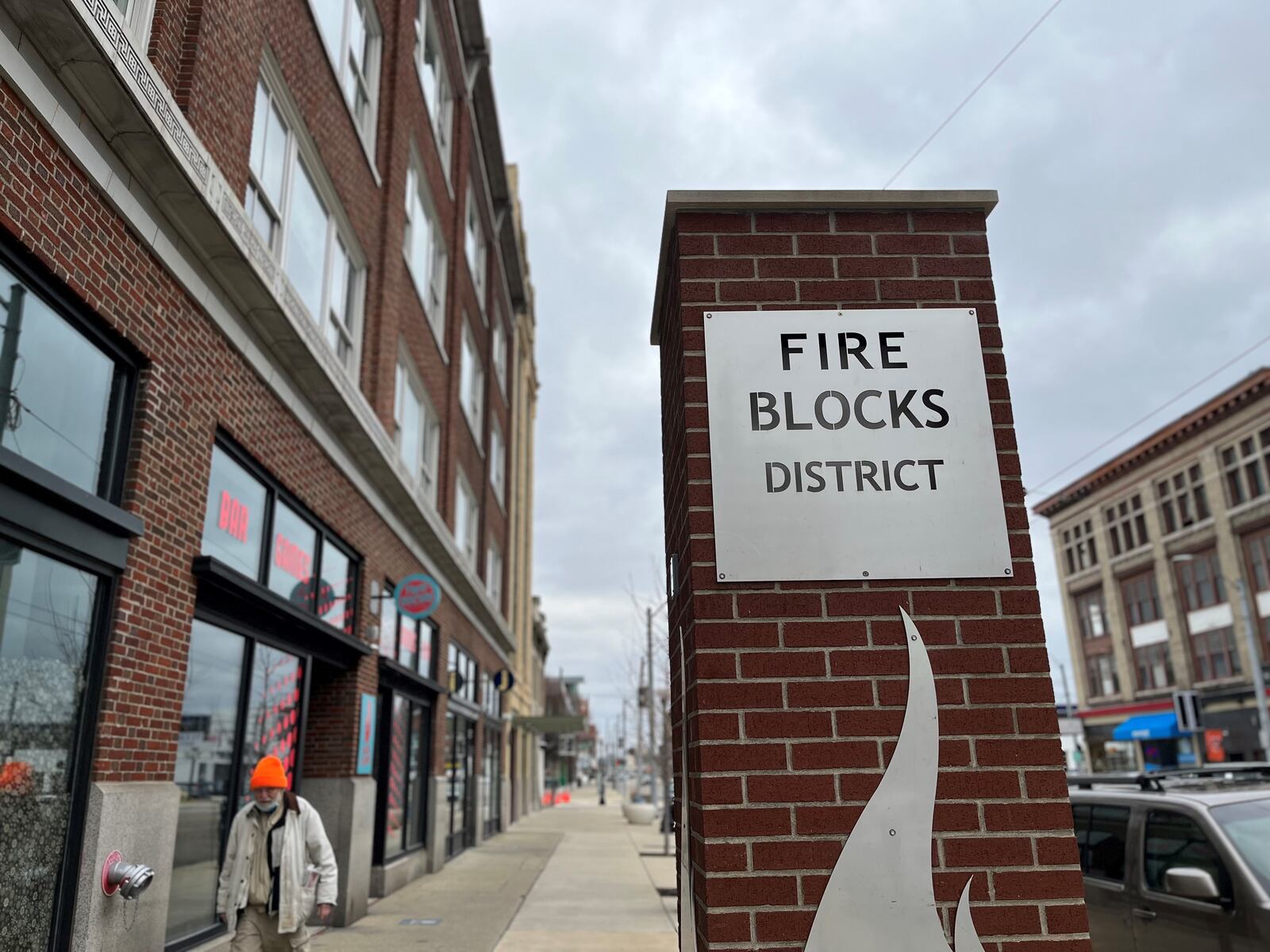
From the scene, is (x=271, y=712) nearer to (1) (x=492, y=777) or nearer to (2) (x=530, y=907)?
(2) (x=530, y=907)

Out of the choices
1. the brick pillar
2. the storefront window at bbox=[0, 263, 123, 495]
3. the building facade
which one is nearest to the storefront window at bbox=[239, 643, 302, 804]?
the storefront window at bbox=[0, 263, 123, 495]

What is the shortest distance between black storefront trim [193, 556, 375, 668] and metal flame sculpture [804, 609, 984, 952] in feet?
19.3

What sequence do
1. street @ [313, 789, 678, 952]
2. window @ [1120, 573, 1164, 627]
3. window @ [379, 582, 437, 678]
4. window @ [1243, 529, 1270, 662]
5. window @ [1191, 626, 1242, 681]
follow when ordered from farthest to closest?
window @ [1120, 573, 1164, 627] → window @ [1191, 626, 1242, 681] → window @ [1243, 529, 1270, 662] → window @ [379, 582, 437, 678] → street @ [313, 789, 678, 952]

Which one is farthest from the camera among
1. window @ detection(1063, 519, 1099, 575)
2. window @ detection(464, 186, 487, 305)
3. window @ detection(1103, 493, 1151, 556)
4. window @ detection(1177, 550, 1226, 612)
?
window @ detection(1063, 519, 1099, 575)

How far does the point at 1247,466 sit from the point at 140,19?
4234cm

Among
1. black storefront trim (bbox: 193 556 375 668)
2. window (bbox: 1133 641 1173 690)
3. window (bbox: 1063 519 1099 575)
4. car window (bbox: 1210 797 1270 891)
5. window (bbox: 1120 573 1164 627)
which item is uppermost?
window (bbox: 1063 519 1099 575)

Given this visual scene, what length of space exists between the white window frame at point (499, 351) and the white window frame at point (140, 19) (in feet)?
61.8

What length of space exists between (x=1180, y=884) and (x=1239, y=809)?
2.87 feet

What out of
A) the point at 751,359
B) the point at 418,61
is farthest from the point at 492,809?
the point at 751,359

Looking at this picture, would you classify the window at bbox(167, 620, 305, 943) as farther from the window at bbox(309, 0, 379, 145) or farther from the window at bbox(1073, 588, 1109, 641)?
the window at bbox(1073, 588, 1109, 641)

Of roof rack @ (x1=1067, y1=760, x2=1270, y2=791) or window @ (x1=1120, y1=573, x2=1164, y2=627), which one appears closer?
roof rack @ (x1=1067, y1=760, x2=1270, y2=791)

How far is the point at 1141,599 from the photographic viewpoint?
152ft

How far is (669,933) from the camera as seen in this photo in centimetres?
1027

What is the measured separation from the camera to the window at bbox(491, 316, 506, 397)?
2731cm
